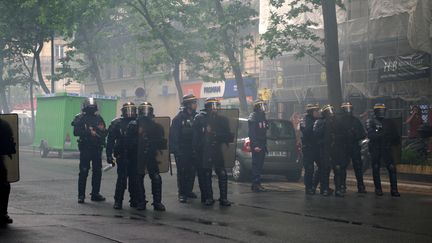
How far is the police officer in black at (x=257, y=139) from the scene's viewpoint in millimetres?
14766

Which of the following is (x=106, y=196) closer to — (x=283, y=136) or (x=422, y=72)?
(x=283, y=136)

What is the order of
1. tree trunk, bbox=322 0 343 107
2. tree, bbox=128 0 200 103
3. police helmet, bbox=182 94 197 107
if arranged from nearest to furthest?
police helmet, bbox=182 94 197 107 → tree trunk, bbox=322 0 343 107 → tree, bbox=128 0 200 103

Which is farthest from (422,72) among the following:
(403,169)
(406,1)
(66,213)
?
(66,213)

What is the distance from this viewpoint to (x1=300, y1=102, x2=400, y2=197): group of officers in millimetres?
13945

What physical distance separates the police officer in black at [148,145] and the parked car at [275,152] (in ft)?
18.5

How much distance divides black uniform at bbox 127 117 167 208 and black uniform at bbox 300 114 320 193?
3.68 metres

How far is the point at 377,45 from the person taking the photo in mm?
26969

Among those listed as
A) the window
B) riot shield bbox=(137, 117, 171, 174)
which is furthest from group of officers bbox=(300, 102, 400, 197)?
the window

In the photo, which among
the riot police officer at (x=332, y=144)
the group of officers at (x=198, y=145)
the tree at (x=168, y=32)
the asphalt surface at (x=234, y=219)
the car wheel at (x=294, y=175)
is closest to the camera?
the asphalt surface at (x=234, y=219)

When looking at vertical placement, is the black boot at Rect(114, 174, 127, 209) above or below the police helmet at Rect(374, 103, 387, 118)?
below

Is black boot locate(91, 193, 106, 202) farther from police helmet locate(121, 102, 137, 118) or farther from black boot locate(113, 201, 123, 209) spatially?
police helmet locate(121, 102, 137, 118)

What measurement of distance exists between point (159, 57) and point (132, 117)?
19463mm

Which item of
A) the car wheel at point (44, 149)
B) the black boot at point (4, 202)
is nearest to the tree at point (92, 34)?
the car wheel at point (44, 149)

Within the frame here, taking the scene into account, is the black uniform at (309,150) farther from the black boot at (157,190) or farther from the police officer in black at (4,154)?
the police officer in black at (4,154)
